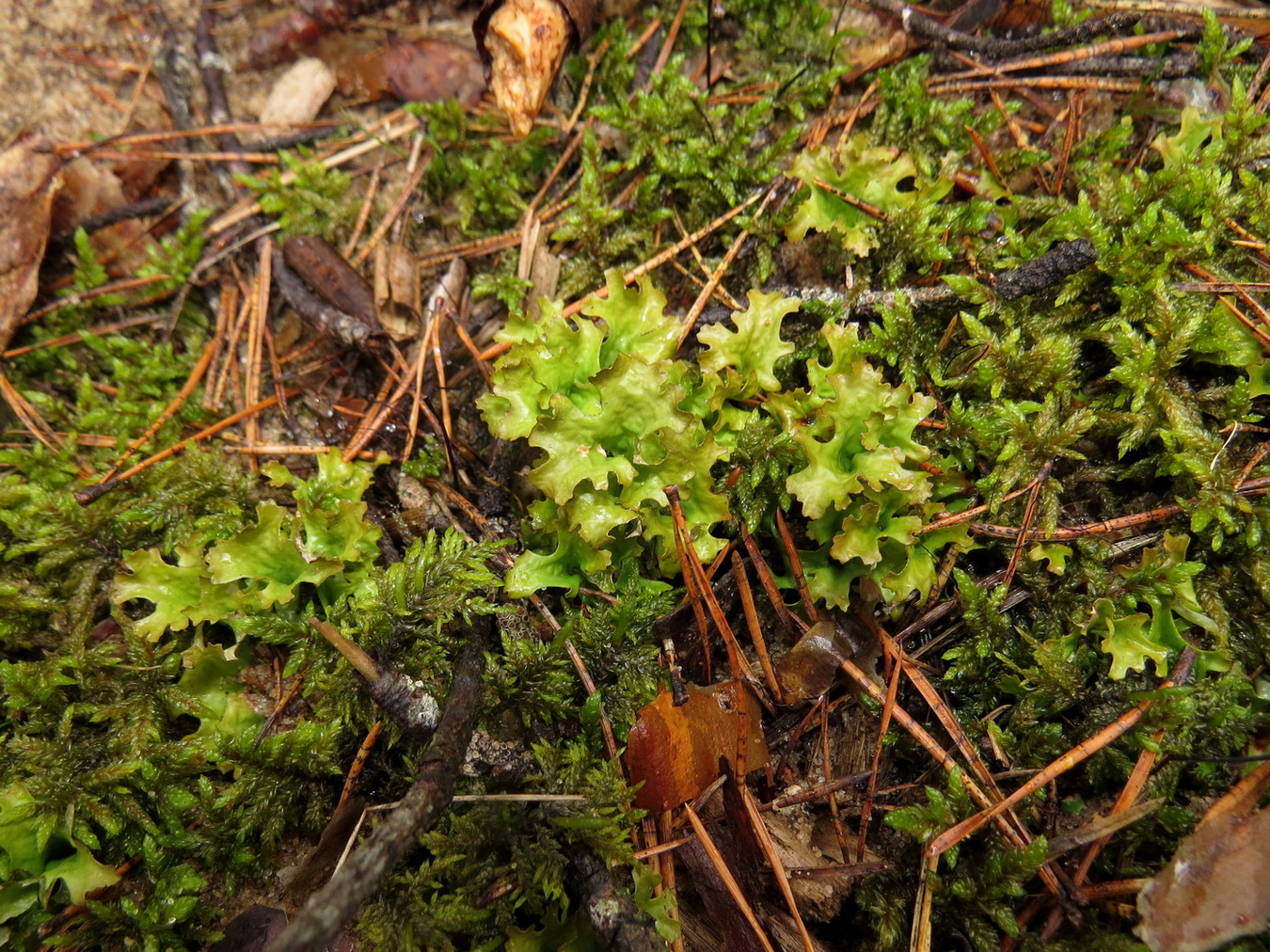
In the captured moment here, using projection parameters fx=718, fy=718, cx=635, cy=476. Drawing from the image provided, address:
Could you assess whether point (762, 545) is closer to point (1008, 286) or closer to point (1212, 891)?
point (1008, 286)

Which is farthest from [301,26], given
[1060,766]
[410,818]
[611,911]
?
[1060,766]

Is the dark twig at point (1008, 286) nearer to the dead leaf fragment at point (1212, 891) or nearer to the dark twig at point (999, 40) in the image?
the dark twig at point (999, 40)

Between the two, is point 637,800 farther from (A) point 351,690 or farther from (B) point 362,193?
(B) point 362,193

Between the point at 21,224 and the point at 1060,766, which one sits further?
the point at 21,224

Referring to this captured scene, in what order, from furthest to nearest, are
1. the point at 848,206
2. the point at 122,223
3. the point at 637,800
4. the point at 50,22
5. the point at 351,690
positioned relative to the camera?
1. the point at 50,22
2. the point at 122,223
3. the point at 848,206
4. the point at 351,690
5. the point at 637,800

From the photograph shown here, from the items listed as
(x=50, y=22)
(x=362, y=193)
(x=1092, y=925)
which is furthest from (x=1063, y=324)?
(x=50, y=22)

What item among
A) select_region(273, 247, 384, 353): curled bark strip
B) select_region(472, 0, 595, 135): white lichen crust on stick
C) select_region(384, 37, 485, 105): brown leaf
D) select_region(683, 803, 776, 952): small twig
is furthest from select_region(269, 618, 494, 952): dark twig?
select_region(384, 37, 485, 105): brown leaf

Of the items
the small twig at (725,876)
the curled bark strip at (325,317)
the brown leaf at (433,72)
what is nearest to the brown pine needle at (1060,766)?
the small twig at (725,876)
